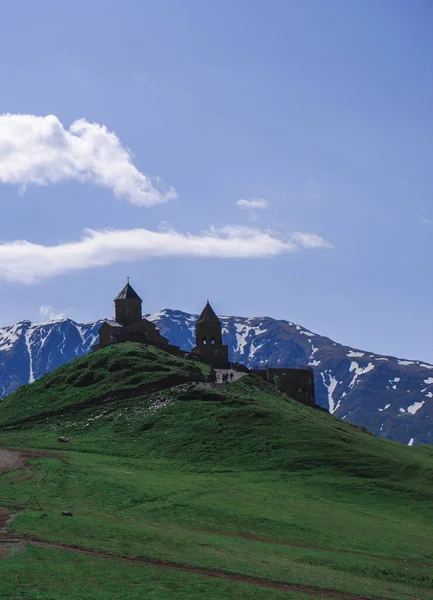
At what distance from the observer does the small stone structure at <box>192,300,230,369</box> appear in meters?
122

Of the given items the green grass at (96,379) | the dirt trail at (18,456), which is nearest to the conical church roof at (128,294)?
the green grass at (96,379)

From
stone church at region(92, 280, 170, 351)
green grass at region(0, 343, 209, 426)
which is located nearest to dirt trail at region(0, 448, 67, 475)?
green grass at region(0, 343, 209, 426)

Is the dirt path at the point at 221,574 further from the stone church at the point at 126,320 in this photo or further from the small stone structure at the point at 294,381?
the stone church at the point at 126,320

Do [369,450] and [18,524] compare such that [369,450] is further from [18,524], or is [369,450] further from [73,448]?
[18,524]

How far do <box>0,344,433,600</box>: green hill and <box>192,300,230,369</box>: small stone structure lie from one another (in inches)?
820

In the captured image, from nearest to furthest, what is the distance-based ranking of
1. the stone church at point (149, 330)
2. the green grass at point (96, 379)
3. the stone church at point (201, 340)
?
1. the green grass at point (96, 379)
2. the stone church at point (201, 340)
3. the stone church at point (149, 330)

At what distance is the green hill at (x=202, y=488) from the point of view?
113 feet

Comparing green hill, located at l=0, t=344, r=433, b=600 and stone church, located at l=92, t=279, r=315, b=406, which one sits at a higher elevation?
stone church, located at l=92, t=279, r=315, b=406

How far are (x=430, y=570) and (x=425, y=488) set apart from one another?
71.8ft

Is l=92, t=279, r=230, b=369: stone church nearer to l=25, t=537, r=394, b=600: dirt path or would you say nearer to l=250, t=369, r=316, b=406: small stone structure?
l=250, t=369, r=316, b=406: small stone structure

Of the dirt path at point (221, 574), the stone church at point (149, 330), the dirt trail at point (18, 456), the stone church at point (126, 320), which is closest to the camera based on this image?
the dirt path at point (221, 574)

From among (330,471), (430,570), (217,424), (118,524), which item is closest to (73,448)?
(217,424)

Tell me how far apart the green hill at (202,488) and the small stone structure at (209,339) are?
68.4 feet

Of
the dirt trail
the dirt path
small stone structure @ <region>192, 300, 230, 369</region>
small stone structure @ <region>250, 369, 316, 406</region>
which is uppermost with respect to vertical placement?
small stone structure @ <region>192, 300, 230, 369</region>
